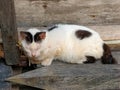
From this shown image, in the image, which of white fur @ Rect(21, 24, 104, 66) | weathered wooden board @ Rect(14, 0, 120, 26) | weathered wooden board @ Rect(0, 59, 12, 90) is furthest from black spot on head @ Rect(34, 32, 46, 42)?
weathered wooden board @ Rect(14, 0, 120, 26)

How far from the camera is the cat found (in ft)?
11.9

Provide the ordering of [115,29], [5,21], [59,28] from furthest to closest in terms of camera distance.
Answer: [115,29]
[59,28]
[5,21]

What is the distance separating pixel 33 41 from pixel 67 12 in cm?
66

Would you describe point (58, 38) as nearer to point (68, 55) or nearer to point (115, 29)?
point (68, 55)

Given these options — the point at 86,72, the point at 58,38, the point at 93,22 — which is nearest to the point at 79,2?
the point at 93,22

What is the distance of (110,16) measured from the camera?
4.05 meters

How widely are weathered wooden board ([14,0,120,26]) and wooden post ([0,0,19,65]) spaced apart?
443 millimetres

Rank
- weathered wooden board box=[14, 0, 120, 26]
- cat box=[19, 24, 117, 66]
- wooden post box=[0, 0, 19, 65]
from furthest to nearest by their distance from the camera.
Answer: weathered wooden board box=[14, 0, 120, 26] → cat box=[19, 24, 117, 66] → wooden post box=[0, 0, 19, 65]

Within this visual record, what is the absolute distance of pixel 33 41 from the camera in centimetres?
350

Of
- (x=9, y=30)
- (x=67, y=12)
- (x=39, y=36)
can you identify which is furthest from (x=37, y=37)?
(x=67, y=12)

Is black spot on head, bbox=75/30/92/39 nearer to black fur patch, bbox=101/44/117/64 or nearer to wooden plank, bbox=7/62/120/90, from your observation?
black fur patch, bbox=101/44/117/64

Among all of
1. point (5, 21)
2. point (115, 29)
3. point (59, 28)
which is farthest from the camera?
point (115, 29)

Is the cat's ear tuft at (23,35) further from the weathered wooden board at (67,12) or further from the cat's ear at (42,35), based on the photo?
the weathered wooden board at (67,12)

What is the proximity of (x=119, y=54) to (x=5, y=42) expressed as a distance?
42.9 inches
